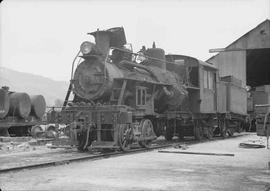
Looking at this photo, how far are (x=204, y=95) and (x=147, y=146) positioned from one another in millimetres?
5085

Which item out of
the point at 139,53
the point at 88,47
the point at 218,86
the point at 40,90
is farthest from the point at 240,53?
the point at 40,90

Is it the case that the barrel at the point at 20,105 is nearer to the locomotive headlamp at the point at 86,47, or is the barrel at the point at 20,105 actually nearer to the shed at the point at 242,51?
the locomotive headlamp at the point at 86,47

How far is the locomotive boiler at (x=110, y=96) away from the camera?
38.8 feet

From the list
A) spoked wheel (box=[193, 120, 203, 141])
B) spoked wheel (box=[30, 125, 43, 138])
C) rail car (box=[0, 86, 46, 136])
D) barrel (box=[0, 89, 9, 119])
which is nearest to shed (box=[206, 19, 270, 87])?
spoked wheel (box=[193, 120, 203, 141])

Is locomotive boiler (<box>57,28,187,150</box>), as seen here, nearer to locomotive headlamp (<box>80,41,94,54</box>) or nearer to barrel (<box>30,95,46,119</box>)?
locomotive headlamp (<box>80,41,94,54</box>)

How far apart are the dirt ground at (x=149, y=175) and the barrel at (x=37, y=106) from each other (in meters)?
13.8

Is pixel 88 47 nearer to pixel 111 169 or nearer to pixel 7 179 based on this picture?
pixel 111 169

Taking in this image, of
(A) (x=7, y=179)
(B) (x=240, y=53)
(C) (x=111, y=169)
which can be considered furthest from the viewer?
(B) (x=240, y=53)

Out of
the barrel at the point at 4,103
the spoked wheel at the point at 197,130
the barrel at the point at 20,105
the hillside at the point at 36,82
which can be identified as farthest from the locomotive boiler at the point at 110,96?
the hillside at the point at 36,82

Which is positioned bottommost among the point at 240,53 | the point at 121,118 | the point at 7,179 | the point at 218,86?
the point at 7,179

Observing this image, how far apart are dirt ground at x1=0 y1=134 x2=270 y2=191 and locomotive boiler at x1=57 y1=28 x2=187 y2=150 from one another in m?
1.90

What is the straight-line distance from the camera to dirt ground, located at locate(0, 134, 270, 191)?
6391mm

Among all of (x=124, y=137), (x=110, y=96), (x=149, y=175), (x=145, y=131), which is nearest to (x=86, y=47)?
(x=110, y=96)

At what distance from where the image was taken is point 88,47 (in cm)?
1222
